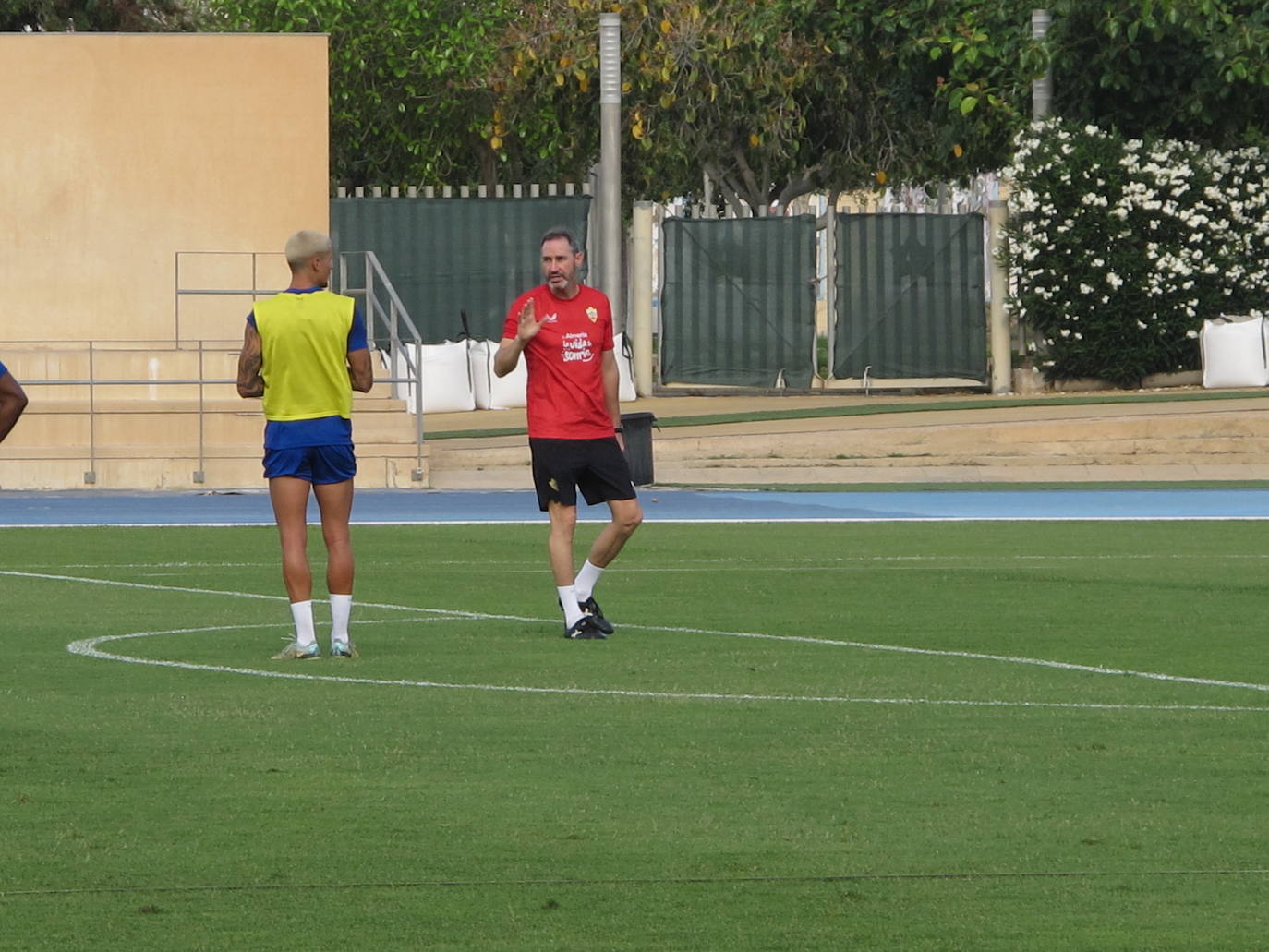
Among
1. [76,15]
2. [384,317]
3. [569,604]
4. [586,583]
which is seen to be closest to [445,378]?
[384,317]

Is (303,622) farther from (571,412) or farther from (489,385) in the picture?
(489,385)

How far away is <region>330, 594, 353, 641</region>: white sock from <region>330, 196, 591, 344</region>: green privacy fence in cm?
2061

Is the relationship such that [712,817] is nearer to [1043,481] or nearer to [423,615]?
[423,615]

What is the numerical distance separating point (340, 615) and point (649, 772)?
10.6 feet

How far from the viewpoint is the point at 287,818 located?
7.26 metres

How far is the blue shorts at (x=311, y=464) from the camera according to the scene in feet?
35.3

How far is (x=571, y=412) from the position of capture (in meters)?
11.7

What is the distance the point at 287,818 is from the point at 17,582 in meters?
7.80

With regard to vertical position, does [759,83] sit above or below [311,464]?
above

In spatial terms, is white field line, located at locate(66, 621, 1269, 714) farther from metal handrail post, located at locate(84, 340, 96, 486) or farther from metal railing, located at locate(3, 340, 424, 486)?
metal handrail post, located at locate(84, 340, 96, 486)

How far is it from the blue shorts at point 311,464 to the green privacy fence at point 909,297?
2009cm

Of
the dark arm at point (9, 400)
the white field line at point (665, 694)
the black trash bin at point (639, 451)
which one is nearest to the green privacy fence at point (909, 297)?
the black trash bin at point (639, 451)

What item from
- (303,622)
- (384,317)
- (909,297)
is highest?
(909,297)

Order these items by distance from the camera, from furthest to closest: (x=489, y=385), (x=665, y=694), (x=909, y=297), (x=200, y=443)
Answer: (x=909, y=297), (x=489, y=385), (x=200, y=443), (x=665, y=694)
